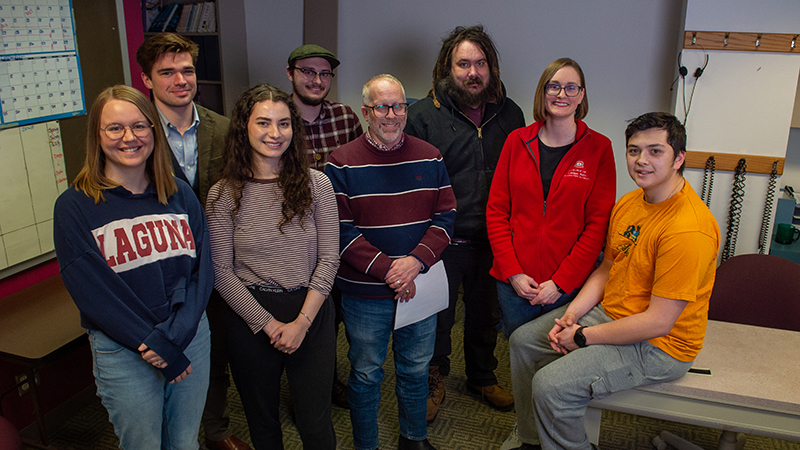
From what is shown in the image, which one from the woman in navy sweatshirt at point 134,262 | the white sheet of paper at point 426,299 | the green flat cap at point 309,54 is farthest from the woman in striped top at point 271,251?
the green flat cap at point 309,54

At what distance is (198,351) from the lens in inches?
69.4

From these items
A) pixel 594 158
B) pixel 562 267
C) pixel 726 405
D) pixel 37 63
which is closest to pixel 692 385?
pixel 726 405

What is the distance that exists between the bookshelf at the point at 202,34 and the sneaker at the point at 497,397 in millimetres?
2707

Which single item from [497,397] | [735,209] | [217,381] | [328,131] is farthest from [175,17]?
[735,209]

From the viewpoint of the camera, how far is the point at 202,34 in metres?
3.82

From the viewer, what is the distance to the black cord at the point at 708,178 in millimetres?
3035

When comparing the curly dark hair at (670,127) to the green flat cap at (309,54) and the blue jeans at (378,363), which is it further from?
→ the green flat cap at (309,54)

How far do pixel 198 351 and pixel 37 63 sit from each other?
1.60 m

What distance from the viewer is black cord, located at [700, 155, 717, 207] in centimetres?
304

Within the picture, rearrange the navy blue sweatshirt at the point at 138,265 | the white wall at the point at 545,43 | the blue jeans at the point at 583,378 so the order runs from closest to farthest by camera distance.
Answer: the navy blue sweatshirt at the point at 138,265 → the blue jeans at the point at 583,378 → the white wall at the point at 545,43

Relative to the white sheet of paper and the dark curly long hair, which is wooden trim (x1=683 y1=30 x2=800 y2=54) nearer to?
the white sheet of paper

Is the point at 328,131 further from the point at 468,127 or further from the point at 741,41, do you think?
the point at 741,41

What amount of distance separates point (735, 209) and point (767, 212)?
16cm

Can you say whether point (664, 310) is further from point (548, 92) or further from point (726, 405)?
point (548, 92)
